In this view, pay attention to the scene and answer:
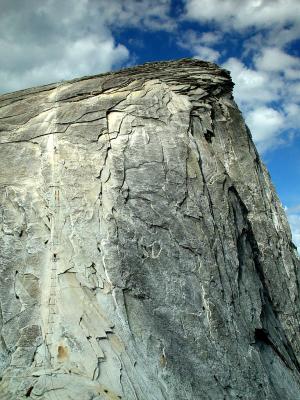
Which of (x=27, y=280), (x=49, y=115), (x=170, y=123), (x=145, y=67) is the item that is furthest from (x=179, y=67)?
(x=27, y=280)

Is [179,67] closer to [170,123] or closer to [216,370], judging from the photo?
[170,123]

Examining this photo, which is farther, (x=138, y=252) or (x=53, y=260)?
(x=138, y=252)

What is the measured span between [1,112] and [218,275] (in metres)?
5.68

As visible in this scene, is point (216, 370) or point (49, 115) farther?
point (49, 115)

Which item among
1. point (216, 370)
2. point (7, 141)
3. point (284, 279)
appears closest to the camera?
point (216, 370)

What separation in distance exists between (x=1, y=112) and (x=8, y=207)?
93.8 inches

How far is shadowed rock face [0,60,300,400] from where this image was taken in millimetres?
8039

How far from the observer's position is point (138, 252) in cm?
892

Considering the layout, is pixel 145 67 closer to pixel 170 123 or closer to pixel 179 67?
pixel 179 67

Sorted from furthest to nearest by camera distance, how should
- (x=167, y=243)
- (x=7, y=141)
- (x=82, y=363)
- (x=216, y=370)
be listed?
(x=7, y=141), (x=167, y=243), (x=216, y=370), (x=82, y=363)

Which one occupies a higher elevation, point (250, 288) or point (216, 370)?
point (250, 288)

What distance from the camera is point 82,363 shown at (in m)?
7.78

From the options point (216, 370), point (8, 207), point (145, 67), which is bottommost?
point (216, 370)

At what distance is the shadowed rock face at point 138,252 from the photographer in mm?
8039
